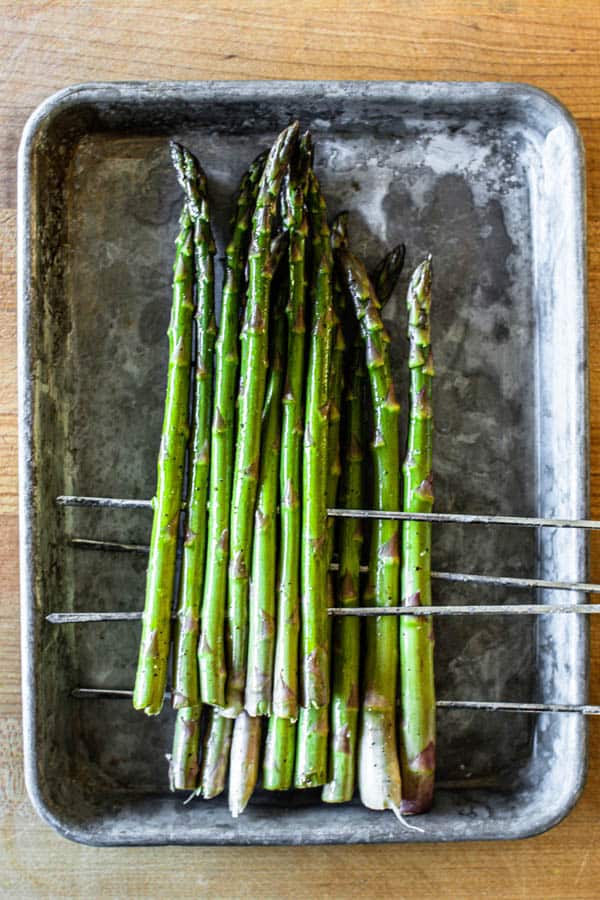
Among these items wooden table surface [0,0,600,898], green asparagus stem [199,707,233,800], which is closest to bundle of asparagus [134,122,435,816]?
green asparagus stem [199,707,233,800]

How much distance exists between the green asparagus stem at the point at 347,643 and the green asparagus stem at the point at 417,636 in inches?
3.1

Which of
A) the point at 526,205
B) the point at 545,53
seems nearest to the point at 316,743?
the point at 526,205

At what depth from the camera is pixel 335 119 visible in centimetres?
134

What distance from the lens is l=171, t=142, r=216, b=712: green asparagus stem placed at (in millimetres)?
1218

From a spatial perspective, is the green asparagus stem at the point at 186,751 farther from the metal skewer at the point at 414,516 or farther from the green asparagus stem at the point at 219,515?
the metal skewer at the point at 414,516

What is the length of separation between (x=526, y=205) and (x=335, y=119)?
1.24ft

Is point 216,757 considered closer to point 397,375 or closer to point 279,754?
point 279,754

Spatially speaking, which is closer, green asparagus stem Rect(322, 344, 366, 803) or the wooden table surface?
green asparagus stem Rect(322, 344, 366, 803)

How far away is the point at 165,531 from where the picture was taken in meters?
1.23

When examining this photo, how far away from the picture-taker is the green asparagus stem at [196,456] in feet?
4.00

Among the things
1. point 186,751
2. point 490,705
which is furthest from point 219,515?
point 490,705

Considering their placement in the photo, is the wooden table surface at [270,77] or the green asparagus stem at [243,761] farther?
the wooden table surface at [270,77]

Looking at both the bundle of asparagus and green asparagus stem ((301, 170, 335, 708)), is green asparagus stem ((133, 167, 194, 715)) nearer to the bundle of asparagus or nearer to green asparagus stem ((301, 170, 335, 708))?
the bundle of asparagus

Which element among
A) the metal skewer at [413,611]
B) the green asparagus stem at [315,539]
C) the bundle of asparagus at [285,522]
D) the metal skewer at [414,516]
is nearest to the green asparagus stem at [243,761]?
the bundle of asparagus at [285,522]
